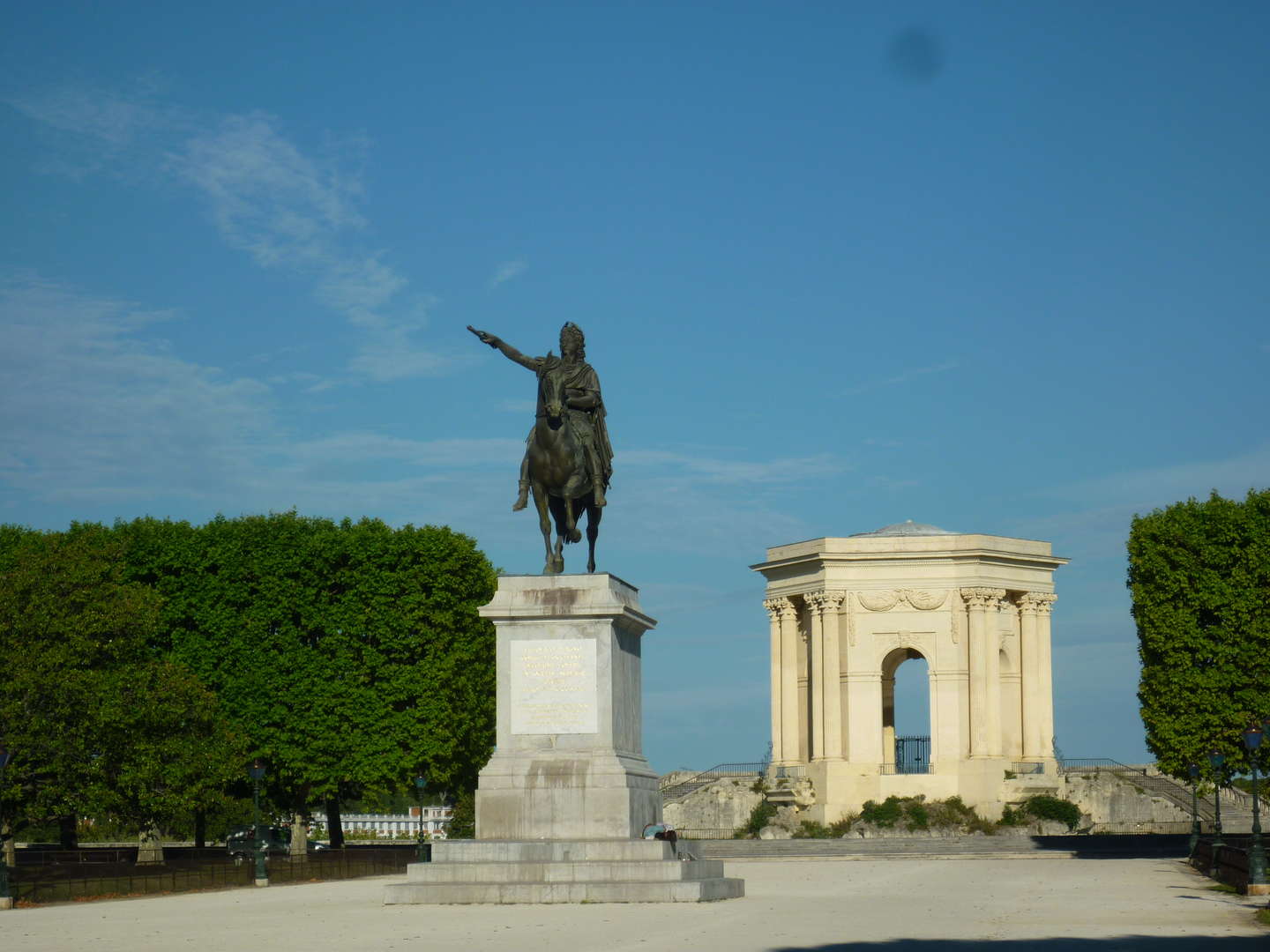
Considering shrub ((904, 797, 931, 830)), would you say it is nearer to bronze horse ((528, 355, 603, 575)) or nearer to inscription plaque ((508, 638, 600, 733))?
bronze horse ((528, 355, 603, 575))

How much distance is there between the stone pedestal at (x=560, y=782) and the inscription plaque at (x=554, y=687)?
0.01m

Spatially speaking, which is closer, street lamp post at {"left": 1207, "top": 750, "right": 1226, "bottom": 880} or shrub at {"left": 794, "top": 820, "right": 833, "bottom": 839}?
street lamp post at {"left": 1207, "top": 750, "right": 1226, "bottom": 880}

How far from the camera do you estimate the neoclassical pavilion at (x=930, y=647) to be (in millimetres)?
78375

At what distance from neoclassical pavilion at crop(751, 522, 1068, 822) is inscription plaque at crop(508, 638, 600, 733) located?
50.7 m

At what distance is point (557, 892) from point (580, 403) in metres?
8.10

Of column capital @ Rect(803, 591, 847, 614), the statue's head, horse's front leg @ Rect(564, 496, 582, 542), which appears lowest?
horse's front leg @ Rect(564, 496, 582, 542)

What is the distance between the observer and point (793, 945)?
68.1ft

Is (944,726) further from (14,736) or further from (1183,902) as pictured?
(1183,902)

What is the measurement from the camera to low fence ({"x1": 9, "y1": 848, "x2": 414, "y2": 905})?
1437 inches

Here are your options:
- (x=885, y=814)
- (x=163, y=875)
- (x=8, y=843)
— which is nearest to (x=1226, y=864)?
(x=163, y=875)

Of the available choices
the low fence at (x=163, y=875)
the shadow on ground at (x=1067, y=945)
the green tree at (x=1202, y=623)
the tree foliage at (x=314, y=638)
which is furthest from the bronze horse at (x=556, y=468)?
the green tree at (x=1202, y=623)

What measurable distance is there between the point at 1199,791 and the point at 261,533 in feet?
97.6

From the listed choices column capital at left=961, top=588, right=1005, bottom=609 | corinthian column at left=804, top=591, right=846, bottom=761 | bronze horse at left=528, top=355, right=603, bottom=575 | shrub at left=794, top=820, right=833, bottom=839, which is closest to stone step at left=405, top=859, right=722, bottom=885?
bronze horse at left=528, top=355, right=603, bottom=575

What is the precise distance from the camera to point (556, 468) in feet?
99.1
